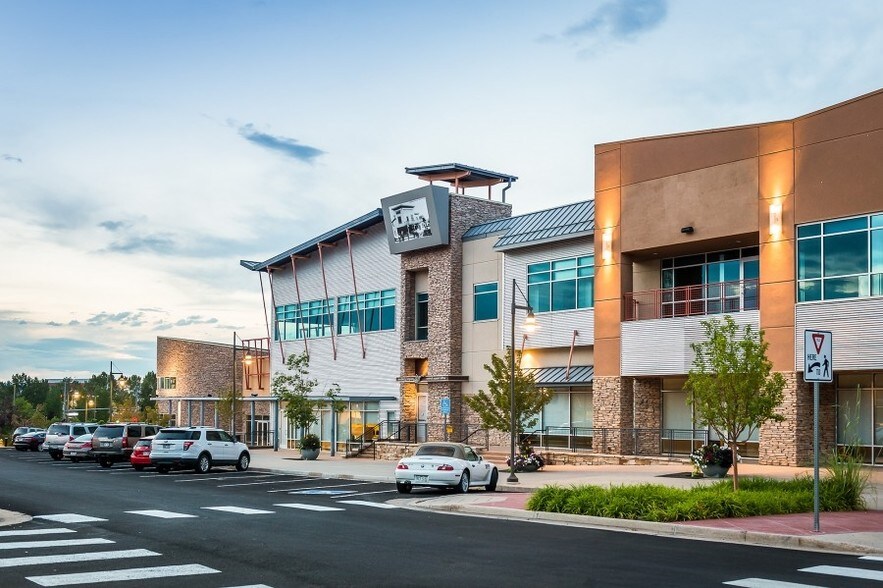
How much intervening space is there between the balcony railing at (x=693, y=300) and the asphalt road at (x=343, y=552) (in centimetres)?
1731

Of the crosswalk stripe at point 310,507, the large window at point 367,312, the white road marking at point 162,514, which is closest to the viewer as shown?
the white road marking at point 162,514

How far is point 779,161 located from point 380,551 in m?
22.8

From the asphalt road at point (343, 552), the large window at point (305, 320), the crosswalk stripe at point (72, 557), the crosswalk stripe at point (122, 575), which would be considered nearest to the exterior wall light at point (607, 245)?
the asphalt road at point (343, 552)

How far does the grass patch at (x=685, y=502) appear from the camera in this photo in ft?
59.8

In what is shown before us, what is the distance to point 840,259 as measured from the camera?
3041 centimetres

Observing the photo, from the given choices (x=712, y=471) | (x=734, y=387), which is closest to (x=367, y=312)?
(x=712, y=471)

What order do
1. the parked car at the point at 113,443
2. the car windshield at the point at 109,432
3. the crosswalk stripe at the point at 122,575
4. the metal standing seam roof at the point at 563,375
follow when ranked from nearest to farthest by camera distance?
the crosswalk stripe at the point at 122,575
the metal standing seam roof at the point at 563,375
the parked car at the point at 113,443
the car windshield at the point at 109,432

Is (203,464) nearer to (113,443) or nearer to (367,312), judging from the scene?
(113,443)

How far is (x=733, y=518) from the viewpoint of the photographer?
18.2m

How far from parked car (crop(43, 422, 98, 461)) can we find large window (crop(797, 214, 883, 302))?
32629 millimetres

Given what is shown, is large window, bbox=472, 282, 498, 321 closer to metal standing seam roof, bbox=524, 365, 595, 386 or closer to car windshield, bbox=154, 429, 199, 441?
metal standing seam roof, bbox=524, 365, 595, 386

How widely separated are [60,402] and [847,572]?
172 metres

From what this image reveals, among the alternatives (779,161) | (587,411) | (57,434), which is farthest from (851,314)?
(57,434)

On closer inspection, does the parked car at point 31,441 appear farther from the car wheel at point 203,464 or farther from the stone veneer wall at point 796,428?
the stone veneer wall at point 796,428
